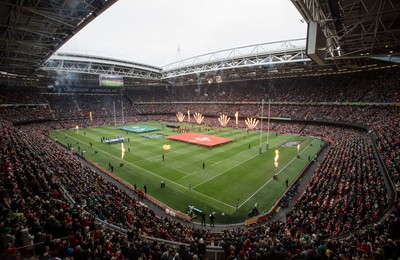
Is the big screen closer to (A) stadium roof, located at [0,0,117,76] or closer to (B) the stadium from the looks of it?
(B) the stadium

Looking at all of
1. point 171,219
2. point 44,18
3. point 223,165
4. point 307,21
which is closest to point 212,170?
point 223,165

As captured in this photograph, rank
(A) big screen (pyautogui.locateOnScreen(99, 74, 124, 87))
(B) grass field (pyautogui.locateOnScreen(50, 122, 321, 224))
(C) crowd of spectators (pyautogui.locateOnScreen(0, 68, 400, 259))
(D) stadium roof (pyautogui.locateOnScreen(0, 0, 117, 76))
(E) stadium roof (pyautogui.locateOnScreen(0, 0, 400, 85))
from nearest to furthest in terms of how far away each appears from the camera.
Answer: (C) crowd of spectators (pyautogui.locateOnScreen(0, 68, 400, 259)), (E) stadium roof (pyautogui.locateOnScreen(0, 0, 400, 85)), (D) stadium roof (pyautogui.locateOnScreen(0, 0, 117, 76)), (B) grass field (pyautogui.locateOnScreen(50, 122, 321, 224)), (A) big screen (pyautogui.locateOnScreen(99, 74, 124, 87))

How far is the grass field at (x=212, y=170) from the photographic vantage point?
20.1 m

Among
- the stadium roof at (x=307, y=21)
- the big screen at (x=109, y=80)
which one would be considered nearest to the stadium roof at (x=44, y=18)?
the stadium roof at (x=307, y=21)

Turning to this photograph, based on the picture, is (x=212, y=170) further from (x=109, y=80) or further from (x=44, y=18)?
(x=109, y=80)

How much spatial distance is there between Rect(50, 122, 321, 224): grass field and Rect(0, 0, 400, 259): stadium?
0.65 feet

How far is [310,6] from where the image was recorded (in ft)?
46.1

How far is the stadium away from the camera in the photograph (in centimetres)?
843

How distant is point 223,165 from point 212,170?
2.34m

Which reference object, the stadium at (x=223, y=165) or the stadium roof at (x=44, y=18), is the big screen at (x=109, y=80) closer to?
the stadium at (x=223, y=165)

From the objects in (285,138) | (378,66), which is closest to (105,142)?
(285,138)

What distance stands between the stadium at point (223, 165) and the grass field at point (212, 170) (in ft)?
0.65

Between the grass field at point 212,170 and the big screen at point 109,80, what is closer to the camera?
the grass field at point 212,170

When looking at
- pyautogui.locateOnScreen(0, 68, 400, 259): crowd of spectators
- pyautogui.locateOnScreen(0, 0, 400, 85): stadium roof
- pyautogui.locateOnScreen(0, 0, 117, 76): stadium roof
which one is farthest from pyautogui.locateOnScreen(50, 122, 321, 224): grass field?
pyautogui.locateOnScreen(0, 0, 117, 76): stadium roof
